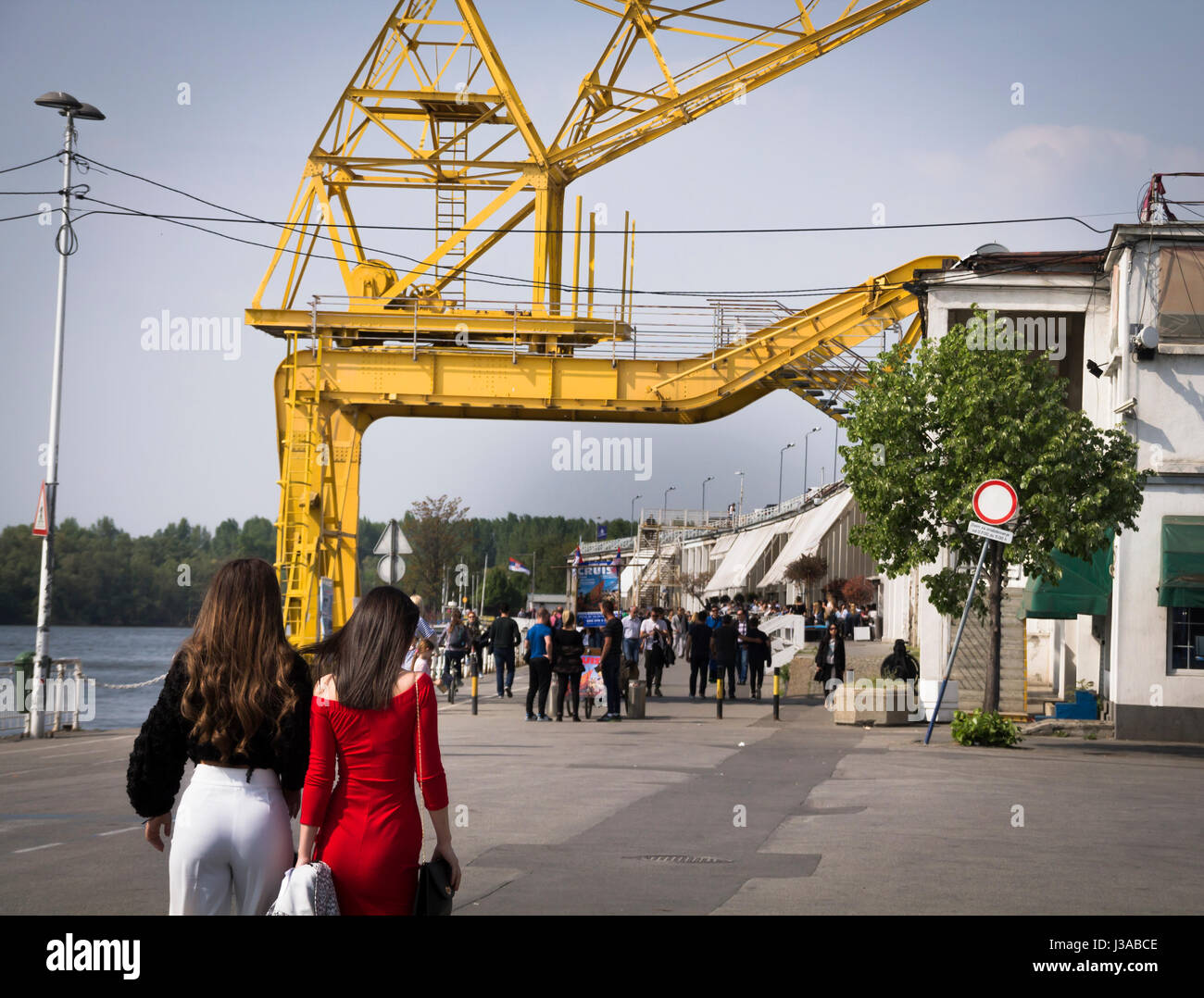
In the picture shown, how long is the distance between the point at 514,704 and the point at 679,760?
37.6 feet

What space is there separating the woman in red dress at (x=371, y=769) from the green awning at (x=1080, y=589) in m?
18.7

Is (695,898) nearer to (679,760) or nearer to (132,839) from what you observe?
(132,839)

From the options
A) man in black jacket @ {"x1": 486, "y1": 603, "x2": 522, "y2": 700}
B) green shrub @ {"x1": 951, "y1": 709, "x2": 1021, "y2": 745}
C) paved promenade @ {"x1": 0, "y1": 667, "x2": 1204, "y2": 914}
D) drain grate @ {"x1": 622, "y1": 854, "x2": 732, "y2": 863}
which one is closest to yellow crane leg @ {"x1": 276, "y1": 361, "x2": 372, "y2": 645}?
man in black jacket @ {"x1": 486, "y1": 603, "x2": 522, "y2": 700}

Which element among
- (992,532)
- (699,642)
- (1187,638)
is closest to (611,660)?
(699,642)

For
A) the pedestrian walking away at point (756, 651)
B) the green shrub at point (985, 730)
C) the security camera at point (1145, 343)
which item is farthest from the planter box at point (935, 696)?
the pedestrian walking away at point (756, 651)

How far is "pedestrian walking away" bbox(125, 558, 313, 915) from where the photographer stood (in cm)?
474

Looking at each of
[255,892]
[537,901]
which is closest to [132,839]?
[537,901]

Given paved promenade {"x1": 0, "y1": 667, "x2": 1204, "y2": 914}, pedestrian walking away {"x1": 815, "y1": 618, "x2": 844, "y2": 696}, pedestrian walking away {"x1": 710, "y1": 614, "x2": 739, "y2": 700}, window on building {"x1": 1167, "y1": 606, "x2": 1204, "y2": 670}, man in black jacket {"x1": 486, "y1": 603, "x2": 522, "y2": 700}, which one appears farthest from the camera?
pedestrian walking away {"x1": 815, "y1": 618, "x2": 844, "y2": 696}

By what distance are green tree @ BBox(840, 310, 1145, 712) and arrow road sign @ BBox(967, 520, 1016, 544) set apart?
1436 millimetres

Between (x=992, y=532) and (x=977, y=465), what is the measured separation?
1955mm

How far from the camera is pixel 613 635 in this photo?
24.0m

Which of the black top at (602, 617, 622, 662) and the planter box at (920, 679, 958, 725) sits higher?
the black top at (602, 617, 622, 662)

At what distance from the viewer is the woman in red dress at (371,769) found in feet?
15.8

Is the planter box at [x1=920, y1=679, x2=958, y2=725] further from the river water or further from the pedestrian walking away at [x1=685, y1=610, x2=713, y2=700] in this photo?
the river water
